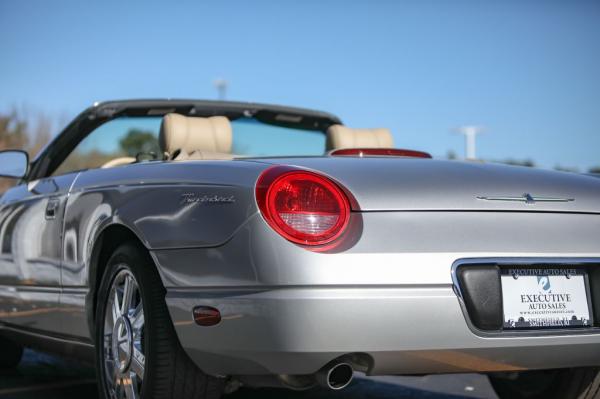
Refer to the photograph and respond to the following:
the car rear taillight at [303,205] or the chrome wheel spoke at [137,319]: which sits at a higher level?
the car rear taillight at [303,205]

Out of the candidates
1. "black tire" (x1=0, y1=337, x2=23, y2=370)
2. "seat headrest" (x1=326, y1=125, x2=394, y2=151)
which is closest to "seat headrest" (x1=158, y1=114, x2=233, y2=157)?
"seat headrest" (x1=326, y1=125, x2=394, y2=151)

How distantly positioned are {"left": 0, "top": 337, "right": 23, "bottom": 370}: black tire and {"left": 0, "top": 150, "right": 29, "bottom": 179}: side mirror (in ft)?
3.39

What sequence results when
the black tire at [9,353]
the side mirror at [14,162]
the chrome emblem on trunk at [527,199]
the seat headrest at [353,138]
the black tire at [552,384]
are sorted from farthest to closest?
the black tire at [9,353] < the side mirror at [14,162] < the seat headrest at [353,138] < the black tire at [552,384] < the chrome emblem on trunk at [527,199]

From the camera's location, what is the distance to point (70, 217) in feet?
14.1

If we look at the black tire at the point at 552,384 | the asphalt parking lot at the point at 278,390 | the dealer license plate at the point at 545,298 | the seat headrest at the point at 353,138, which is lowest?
the asphalt parking lot at the point at 278,390

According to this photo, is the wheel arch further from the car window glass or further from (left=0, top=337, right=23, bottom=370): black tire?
Answer: (left=0, top=337, right=23, bottom=370): black tire

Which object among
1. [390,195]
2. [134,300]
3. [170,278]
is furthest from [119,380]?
[390,195]

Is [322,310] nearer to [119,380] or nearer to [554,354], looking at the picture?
[554,354]

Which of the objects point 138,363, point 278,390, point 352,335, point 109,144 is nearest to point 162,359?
point 138,363

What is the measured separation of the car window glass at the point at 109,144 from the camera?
5.20 meters

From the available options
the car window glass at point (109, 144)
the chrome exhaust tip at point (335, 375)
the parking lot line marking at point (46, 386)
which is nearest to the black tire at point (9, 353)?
the parking lot line marking at point (46, 386)

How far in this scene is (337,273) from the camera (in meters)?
3.00

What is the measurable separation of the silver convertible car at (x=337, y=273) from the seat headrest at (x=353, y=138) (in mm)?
1334

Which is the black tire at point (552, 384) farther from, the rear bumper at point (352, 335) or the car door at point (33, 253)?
the car door at point (33, 253)
